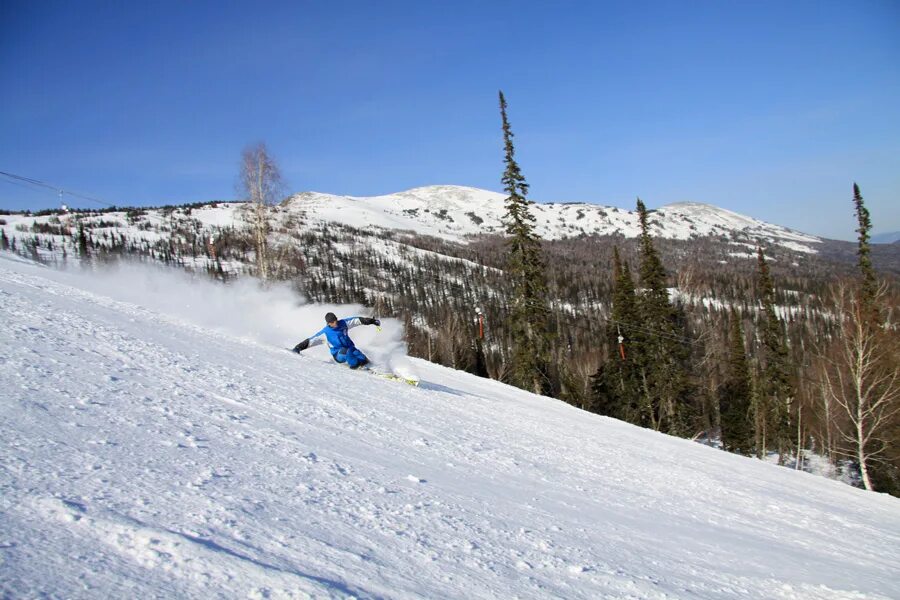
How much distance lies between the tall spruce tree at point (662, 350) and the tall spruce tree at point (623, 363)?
1.69 meters

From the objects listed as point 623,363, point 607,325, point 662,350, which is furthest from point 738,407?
point 662,350

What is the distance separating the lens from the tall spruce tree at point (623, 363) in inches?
1825

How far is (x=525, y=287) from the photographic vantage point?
3325 centimetres

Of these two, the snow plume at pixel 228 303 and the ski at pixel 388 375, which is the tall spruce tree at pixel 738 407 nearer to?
the snow plume at pixel 228 303

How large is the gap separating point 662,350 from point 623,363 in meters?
7.83

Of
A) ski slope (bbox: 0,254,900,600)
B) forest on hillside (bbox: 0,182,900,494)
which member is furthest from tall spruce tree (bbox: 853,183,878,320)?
ski slope (bbox: 0,254,900,600)

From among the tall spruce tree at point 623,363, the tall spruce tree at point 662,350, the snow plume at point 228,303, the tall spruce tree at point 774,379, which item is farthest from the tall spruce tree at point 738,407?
the snow plume at point 228,303

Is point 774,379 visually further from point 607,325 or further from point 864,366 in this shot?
point 864,366

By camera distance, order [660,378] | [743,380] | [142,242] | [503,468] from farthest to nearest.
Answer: [142,242] → [743,380] → [660,378] → [503,468]

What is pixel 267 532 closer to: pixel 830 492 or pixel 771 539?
pixel 771 539

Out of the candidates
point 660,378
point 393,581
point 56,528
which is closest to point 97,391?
point 56,528

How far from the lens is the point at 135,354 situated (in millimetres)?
8750

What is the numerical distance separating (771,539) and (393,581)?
18.6ft

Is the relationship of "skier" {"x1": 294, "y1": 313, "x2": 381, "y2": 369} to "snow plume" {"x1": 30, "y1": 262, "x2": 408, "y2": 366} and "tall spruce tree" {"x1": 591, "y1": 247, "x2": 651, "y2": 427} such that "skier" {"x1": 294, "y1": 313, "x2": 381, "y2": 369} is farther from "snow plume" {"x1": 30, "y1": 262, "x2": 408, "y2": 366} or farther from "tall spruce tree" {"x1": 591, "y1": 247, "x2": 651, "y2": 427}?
"tall spruce tree" {"x1": 591, "y1": 247, "x2": 651, "y2": 427}
